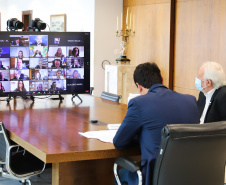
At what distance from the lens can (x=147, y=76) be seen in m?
2.78

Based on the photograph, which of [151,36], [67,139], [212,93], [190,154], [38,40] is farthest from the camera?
[151,36]

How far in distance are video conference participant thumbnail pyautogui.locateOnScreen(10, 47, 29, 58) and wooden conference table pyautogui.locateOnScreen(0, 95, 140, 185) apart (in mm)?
544

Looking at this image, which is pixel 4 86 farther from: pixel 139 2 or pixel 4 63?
pixel 139 2

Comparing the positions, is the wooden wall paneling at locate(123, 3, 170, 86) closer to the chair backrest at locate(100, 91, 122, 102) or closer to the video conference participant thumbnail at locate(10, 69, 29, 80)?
the chair backrest at locate(100, 91, 122, 102)

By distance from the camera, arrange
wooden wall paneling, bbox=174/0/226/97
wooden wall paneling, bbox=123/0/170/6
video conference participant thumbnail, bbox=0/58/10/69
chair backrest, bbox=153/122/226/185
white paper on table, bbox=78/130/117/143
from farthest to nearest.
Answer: wooden wall paneling, bbox=123/0/170/6
wooden wall paneling, bbox=174/0/226/97
video conference participant thumbnail, bbox=0/58/10/69
white paper on table, bbox=78/130/117/143
chair backrest, bbox=153/122/226/185

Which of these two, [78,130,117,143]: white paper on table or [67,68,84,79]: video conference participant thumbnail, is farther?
[67,68,84,79]: video conference participant thumbnail

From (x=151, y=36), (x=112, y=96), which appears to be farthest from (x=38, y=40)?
(x=151, y=36)

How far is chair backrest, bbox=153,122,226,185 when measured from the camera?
2.27 meters

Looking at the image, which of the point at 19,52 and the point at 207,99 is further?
the point at 19,52

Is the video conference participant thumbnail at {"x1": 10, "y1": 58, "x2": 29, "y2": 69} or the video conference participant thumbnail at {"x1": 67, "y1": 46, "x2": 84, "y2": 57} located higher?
the video conference participant thumbnail at {"x1": 67, "y1": 46, "x2": 84, "y2": 57}

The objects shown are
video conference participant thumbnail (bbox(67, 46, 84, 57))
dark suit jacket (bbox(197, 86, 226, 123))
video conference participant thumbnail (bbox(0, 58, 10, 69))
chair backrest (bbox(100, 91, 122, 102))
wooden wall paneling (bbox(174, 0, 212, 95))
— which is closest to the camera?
dark suit jacket (bbox(197, 86, 226, 123))

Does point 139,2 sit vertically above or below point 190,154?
above

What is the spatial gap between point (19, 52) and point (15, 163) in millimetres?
1562

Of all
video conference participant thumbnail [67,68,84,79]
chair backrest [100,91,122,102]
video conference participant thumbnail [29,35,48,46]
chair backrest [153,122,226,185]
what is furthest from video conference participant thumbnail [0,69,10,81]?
chair backrest [153,122,226,185]
